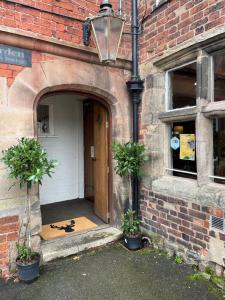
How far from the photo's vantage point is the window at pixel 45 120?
227 inches

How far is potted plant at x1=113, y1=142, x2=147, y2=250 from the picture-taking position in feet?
11.9

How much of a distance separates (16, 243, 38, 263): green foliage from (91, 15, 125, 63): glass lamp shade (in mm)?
2445

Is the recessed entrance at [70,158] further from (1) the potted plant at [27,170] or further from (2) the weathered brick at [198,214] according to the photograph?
(2) the weathered brick at [198,214]

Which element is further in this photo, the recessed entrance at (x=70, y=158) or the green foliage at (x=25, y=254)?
the recessed entrance at (x=70, y=158)

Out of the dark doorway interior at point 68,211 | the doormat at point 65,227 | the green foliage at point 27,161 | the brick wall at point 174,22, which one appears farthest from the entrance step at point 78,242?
the brick wall at point 174,22

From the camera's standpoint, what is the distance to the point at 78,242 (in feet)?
12.5

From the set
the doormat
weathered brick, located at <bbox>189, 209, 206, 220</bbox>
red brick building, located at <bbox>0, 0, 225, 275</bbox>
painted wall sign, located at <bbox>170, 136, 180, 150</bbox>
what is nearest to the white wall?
the doormat

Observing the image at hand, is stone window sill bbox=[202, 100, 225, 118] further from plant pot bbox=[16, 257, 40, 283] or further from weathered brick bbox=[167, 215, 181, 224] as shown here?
plant pot bbox=[16, 257, 40, 283]

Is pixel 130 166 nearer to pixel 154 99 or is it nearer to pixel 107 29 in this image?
pixel 154 99

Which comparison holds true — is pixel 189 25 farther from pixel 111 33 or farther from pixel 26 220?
pixel 26 220

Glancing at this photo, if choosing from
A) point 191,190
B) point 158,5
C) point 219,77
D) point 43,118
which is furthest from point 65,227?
point 158,5

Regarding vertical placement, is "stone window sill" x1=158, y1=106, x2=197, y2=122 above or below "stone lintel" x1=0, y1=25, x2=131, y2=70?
below

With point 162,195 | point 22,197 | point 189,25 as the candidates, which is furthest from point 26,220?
point 189,25

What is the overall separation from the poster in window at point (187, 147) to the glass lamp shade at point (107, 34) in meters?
1.38
